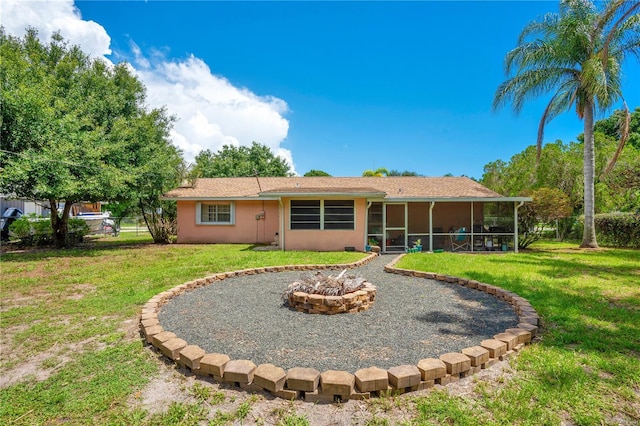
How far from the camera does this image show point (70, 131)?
1130cm

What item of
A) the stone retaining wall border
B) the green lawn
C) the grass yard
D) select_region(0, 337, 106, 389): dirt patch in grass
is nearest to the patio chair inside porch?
the green lawn

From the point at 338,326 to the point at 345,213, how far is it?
323 inches

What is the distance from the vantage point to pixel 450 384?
9.07 ft

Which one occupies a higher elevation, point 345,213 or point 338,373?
point 345,213

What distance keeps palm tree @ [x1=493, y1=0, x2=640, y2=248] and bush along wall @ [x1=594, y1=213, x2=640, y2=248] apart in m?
2.29

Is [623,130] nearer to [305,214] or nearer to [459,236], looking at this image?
[459,236]

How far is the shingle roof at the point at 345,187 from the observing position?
1416cm

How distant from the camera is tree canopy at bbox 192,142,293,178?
28938 mm

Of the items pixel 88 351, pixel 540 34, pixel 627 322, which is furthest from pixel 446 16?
pixel 88 351

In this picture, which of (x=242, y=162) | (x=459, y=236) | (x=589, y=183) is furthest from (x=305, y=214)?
(x=242, y=162)

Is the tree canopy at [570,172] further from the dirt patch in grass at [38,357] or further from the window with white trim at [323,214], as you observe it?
the dirt patch in grass at [38,357]

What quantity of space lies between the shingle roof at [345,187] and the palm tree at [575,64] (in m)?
4.10

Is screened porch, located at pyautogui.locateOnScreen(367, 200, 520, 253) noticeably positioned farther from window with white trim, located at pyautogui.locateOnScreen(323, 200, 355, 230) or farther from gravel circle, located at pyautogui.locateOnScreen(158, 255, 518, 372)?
gravel circle, located at pyautogui.locateOnScreen(158, 255, 518, 372)

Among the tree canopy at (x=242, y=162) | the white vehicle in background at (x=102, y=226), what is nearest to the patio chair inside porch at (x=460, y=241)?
the tree canopy at (x=242, y=162)
